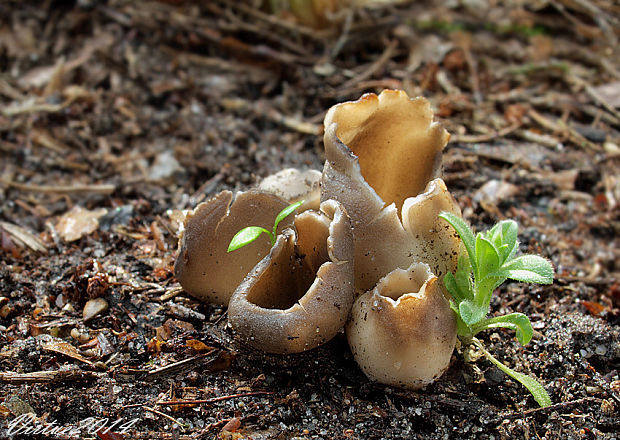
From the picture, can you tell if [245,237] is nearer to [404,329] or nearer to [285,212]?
[285,212]

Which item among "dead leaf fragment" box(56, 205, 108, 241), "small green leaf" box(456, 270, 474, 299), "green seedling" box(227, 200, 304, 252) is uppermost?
"green seedling" box(227, 200, 304, 252)

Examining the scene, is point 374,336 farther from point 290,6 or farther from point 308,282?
point 290,6

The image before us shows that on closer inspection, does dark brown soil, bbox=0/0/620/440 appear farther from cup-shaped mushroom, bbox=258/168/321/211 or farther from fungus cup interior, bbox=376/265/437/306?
cup-shaped mushroom, bbox=258/168/321/211

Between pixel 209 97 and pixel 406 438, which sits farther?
pixel 209 97

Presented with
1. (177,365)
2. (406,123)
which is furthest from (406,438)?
(406,123)

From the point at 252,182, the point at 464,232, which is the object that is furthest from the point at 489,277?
the point at 252,182

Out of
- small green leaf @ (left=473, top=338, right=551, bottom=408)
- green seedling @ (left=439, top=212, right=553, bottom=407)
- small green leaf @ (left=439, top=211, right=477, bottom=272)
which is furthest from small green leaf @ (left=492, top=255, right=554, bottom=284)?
small green leaf @ (left=473, top=338, right=551, bottom=408)
